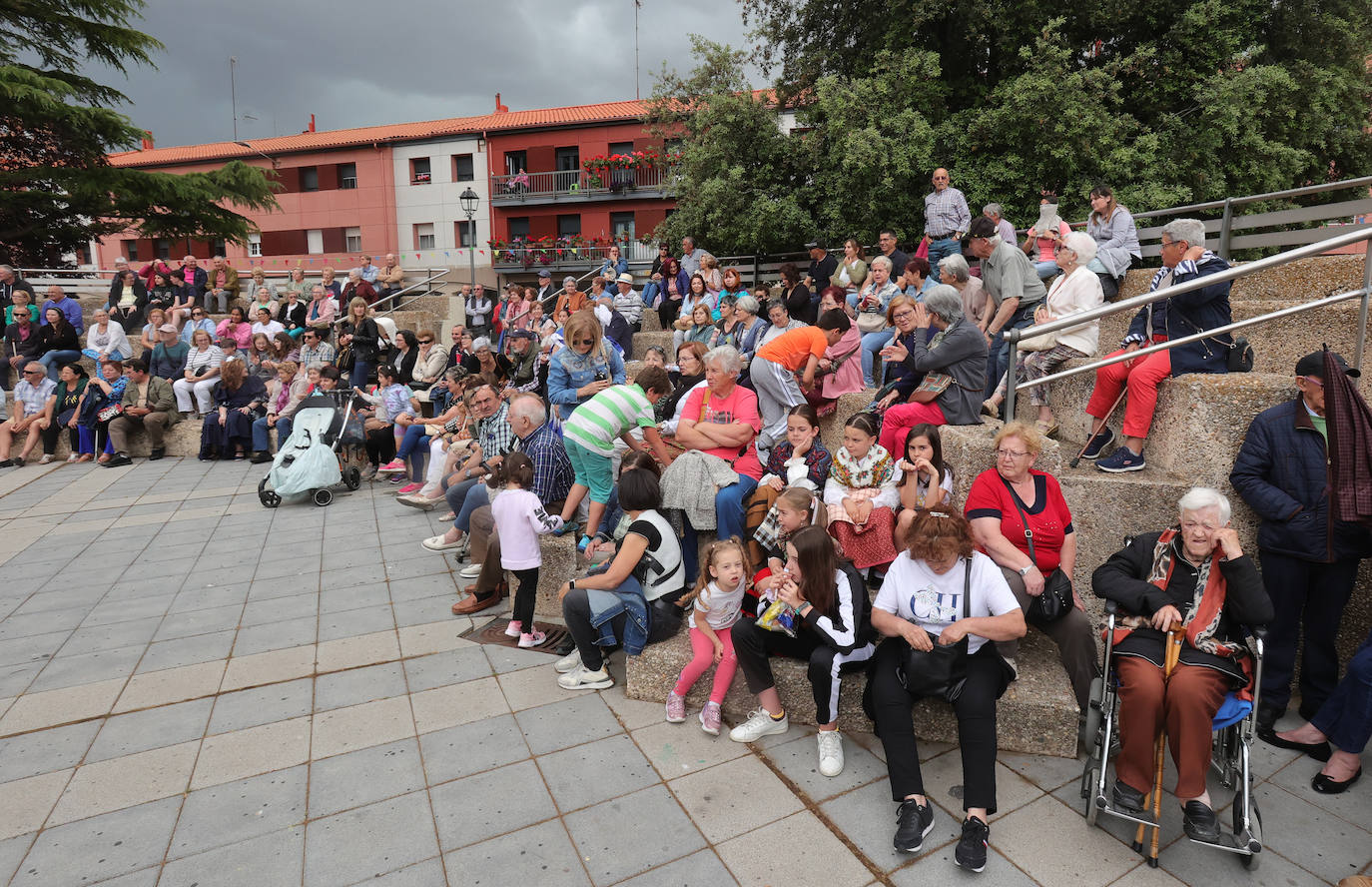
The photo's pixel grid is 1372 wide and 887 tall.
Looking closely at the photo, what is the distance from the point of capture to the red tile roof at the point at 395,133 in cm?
3092

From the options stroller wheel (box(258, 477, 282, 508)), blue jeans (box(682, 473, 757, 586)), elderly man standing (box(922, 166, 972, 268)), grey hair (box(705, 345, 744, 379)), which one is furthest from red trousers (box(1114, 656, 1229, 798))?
stroller wheel (box(258, 477, 282, 508))

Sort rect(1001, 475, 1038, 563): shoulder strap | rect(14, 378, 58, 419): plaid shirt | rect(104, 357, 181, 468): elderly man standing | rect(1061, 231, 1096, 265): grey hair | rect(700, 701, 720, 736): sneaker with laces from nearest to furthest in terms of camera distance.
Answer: rect(1001, 475, 1038, 563): shoulder strap < rect(700, 701, 720, 736): sneaker with laces < rect(1061, 231, 1096, 265): grey hair < rect(104, 357, 181, 468): elderly man standing < rect(14, 378, 58, 419): plaid shirt

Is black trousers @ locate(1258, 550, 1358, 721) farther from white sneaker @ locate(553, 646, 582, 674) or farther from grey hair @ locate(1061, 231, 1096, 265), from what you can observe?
white sneaker @ locate(553, 646, 582, 674)

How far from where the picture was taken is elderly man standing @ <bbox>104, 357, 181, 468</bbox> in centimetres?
1106

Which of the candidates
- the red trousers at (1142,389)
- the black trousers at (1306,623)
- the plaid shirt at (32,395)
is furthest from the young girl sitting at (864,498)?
the plaid shirt at (32,395)

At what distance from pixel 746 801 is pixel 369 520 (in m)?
6.07

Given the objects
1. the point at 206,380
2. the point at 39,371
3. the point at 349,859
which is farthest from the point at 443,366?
the point at 349,859

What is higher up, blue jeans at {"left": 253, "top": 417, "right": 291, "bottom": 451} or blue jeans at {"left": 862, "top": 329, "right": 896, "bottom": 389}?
blue jeans at {"left": 862, "top": 329, "right": 896, "bottom": 389}

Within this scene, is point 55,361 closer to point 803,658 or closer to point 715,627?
point 715,627

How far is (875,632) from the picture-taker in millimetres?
3676

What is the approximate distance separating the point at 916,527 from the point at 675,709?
1.70 meters

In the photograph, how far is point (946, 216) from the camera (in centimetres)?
951

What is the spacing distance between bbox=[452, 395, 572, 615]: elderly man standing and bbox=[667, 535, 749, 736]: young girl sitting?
1.84 m

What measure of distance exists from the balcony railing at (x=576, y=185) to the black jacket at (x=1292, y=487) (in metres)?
27.1
